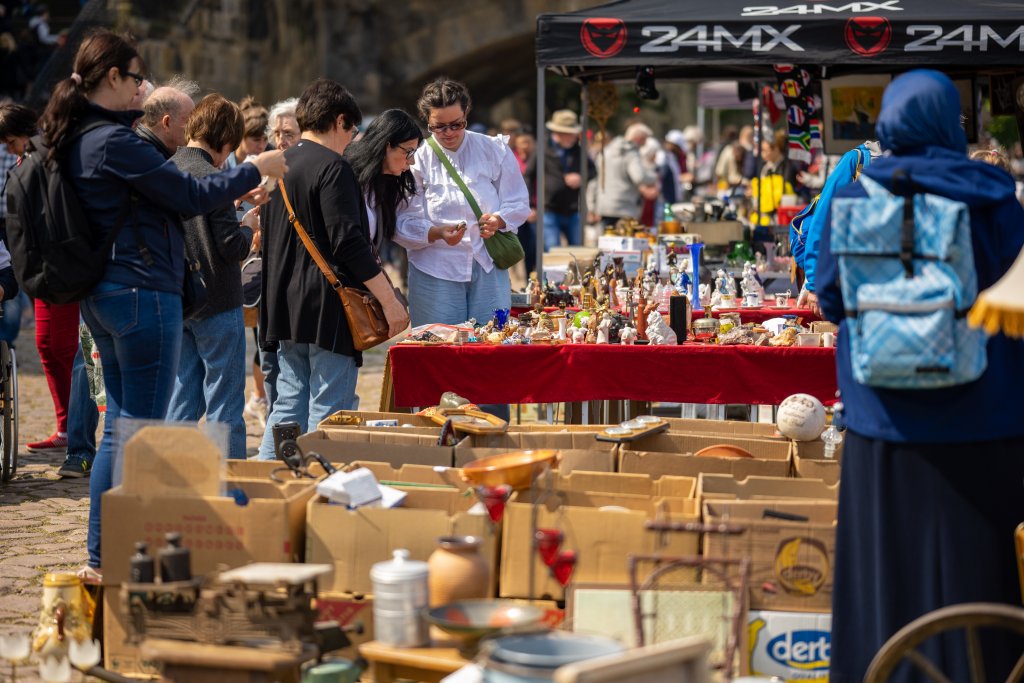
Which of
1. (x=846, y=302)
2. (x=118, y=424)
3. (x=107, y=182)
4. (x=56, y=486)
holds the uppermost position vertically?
(x=107, y=182)

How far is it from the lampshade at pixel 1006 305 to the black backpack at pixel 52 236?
2.66m

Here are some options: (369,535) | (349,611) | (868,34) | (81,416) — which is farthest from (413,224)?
(349,611)

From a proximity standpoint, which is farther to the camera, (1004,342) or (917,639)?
(1004,342)

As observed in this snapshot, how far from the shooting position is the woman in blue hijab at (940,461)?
3551 mm

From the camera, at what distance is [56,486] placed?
684cm

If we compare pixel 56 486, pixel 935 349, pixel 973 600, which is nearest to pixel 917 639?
pixel 973 600

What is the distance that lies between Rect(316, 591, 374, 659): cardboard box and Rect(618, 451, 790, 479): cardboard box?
4.18 feet

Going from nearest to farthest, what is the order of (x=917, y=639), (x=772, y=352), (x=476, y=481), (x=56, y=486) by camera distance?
(x=917, y=639), (x=476, y=481), (x=772, y=352), (x=56, y=486)

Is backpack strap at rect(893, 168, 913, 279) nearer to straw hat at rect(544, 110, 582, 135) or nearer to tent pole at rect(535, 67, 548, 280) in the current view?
tent pole at rect(535, 67, 548, 280)

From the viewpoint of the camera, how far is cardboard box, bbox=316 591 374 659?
13.0 ft

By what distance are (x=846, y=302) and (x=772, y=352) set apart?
237 cm

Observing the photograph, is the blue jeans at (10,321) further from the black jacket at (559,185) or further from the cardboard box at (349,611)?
the black jacket at (559,185)

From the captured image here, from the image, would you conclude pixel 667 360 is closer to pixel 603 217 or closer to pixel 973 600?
pixel 973 600

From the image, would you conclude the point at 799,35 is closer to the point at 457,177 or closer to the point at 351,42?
the point at 457,177
